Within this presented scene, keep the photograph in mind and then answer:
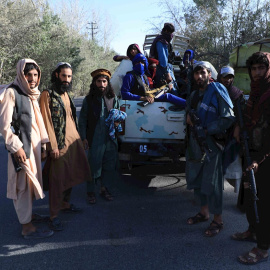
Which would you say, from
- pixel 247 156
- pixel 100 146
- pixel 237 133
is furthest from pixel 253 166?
pixel 100 146

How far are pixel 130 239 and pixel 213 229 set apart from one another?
3.01ft

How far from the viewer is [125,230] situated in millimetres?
3408

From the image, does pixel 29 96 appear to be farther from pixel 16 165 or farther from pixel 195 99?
pixel 195 99

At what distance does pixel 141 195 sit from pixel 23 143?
208 centimetres

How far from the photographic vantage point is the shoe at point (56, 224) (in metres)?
3.43

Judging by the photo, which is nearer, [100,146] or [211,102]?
[211,102]

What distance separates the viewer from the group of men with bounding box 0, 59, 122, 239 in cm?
317

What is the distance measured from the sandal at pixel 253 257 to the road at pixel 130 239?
0.16 ft

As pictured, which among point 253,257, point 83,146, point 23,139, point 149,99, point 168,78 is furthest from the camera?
point 168,78

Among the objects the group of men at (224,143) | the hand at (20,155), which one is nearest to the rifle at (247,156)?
the group of men at (224,143)

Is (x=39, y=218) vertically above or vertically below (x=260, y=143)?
below

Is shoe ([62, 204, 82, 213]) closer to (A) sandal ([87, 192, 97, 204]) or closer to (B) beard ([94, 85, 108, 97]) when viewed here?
(A) sandal ([87, 192, 97, 204])

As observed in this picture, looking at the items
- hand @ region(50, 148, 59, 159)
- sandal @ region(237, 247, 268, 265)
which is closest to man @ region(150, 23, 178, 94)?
hand @ region(50, 148, 59, 159)

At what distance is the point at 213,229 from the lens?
328 centimetres
